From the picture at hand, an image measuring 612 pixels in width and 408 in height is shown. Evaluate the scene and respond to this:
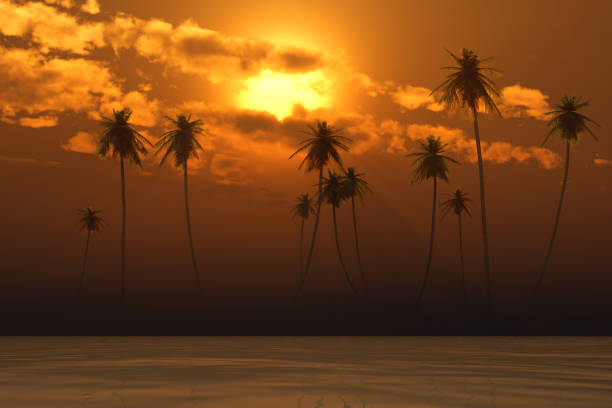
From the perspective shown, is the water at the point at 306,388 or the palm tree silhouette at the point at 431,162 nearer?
the water at the point at 306,388

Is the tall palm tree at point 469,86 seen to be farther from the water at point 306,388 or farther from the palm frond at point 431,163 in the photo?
the water at point 306,388

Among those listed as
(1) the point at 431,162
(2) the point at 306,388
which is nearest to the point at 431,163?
(1) the point at 431,162

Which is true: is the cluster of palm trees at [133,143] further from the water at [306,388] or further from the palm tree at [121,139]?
the water at [306,388]

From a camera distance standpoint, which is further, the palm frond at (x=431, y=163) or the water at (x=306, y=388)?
the palm frond at (x=431, y=163)

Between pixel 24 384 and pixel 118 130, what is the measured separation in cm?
6445

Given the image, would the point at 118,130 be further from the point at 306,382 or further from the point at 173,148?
the point at 306,382

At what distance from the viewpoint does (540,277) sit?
7362cm

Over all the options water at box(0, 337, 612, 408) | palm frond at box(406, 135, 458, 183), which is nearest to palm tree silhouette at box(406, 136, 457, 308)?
palm frond at box(406, 135, 458, 183)

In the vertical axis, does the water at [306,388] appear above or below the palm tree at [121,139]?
below

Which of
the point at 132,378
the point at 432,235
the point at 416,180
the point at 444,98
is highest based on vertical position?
the point at 444,98

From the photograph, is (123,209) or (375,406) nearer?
(375,406)

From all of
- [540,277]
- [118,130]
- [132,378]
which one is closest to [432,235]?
[540,277]

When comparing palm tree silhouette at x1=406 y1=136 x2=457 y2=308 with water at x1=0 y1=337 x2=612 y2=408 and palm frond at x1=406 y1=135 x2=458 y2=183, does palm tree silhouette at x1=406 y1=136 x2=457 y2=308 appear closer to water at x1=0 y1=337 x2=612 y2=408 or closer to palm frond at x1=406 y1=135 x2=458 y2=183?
palm frond at x1=406 y1=135 x2=458 y2=183

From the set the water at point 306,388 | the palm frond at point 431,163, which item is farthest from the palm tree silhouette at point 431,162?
the water at point 306,388
